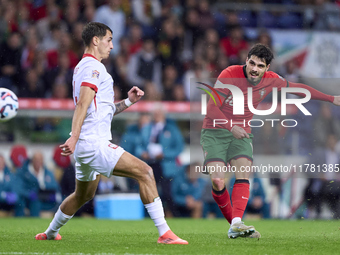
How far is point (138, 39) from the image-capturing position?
13.8 meters

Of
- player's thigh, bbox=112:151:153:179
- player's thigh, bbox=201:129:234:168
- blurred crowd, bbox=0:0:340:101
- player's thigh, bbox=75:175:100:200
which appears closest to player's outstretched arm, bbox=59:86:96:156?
player's thigh, bbox=112:151:153:179

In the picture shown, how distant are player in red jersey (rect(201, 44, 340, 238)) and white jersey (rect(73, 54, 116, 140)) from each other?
5.04 feet

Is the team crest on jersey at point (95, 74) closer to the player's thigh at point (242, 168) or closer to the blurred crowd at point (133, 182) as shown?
the player's thigh at point (242, 168)

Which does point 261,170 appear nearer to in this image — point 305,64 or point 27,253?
point 305,64

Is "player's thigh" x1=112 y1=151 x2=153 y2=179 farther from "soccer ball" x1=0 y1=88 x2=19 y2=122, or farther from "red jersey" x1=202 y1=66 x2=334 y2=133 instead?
"red jersey" x1=202 y1=66 x2=334 y2=133

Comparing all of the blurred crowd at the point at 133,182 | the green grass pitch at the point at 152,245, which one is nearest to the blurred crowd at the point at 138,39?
the blurred crowd at the point at 133,182

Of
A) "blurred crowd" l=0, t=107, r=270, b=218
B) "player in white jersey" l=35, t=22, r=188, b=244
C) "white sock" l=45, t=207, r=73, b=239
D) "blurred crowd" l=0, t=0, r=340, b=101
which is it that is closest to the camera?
"player in white jersey" l=35, t=22, r=188, b=244

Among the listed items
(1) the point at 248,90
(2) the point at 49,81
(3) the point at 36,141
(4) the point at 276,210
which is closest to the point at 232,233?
(1) the point at 248,90

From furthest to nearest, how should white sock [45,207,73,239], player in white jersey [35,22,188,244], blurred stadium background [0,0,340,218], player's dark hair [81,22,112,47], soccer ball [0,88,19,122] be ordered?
blurred stadium background [0,0,340,218]
soccer ball [0,88,19,122]
white sock [45,207,73,239]
player's dark hair [81,22,112,47]
player in white jersey [35,22,188,244]

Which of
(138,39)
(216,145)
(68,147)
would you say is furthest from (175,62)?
(68,147)

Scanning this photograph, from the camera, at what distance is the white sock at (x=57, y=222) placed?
5.86 metres

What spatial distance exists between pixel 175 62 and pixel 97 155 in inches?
334

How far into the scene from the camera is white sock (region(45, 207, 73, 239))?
586cm

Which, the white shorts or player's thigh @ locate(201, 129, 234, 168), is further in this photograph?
player's thigh @ locate(201, 129, 234, 168)
